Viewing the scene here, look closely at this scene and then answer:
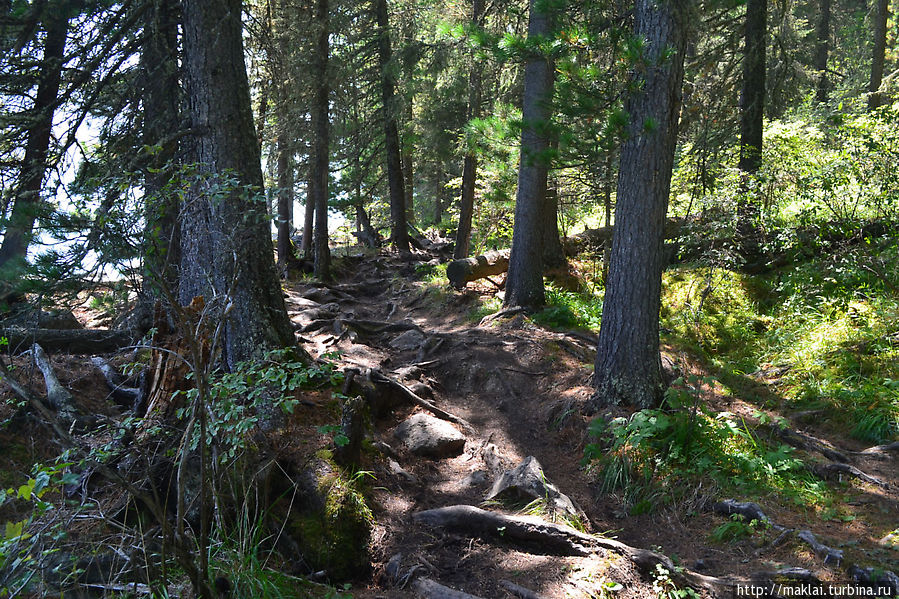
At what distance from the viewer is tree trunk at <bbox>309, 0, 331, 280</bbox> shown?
14.0m

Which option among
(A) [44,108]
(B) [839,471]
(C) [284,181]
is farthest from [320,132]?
(B) [839,471]

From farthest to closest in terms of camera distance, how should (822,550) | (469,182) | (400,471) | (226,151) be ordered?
(469,182) < (400,471) < (226,151) < (822,550)

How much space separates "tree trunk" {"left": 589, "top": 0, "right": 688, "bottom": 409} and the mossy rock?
3437 millimetres

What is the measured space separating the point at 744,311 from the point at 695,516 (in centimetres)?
663

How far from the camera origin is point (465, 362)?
8.58 metres

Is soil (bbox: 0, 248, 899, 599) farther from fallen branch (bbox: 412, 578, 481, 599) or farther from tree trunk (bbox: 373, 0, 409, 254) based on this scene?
tree trunk (bbox: 373, 0, 409, 254)

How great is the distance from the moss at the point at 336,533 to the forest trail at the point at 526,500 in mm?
173

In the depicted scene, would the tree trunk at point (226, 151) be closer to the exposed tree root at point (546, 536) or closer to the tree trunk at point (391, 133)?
the exposed tree root at point (546, 536)

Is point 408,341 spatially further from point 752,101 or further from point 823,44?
point 823,44

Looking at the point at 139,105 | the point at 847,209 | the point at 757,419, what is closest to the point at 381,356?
the point at 139,105

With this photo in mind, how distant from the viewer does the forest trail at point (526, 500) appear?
4.03 metres

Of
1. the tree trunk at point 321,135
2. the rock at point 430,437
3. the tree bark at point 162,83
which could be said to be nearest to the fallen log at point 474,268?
the tree trunk at point 321,135

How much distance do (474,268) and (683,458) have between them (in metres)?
7.64

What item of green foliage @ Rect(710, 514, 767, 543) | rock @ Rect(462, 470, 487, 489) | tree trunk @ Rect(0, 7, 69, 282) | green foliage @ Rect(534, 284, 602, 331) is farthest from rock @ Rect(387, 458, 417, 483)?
green foliage @ Rect(534, 284, 602, 331)
